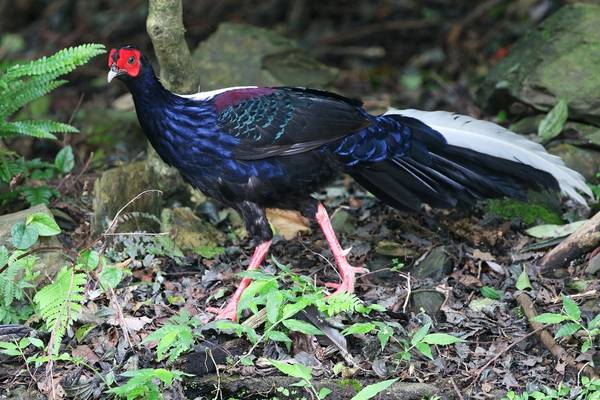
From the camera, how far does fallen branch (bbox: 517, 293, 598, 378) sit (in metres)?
4.55

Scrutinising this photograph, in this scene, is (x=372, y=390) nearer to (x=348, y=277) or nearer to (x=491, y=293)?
(x=348, y=277)

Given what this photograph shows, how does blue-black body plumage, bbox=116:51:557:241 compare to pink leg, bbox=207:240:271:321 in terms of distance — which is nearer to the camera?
pink leg, bbox=207:240:271:321

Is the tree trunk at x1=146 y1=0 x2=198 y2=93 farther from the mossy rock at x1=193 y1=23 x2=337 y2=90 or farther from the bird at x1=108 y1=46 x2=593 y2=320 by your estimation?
the mossy rock at x1=193 y1=23 x2=337 y2=90

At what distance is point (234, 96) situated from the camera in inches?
215

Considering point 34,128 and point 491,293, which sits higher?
point 34,128

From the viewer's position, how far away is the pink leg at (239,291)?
5.05m

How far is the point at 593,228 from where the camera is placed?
205 inches

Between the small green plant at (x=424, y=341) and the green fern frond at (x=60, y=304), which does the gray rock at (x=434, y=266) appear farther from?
the green fern frond at (x=60, y=304)

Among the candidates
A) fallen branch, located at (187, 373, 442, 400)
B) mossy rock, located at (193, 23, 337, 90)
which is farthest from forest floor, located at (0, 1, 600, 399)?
mossy rock, located at (193, 23, 337, 90)

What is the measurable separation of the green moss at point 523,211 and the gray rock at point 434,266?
671 millimetres

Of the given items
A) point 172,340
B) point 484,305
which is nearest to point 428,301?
point 484,305

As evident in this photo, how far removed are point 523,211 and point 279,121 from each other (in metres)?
1.84

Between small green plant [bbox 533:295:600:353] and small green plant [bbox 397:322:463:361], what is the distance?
46 cm

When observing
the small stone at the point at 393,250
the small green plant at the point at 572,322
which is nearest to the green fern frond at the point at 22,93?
the small stone at the point at 393,250
